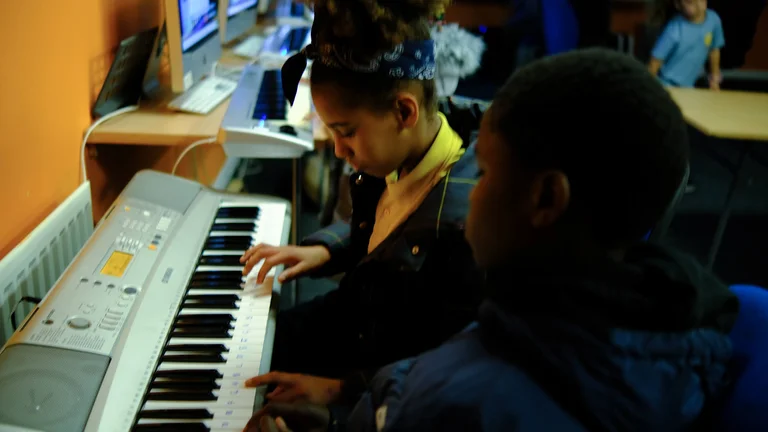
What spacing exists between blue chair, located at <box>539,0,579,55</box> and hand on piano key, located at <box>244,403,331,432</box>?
2.77m

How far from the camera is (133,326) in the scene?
1081mm

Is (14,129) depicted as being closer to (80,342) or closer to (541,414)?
(80,342)

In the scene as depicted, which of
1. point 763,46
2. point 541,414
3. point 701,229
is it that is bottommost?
point 701,229

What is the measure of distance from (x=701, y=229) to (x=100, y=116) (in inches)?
113

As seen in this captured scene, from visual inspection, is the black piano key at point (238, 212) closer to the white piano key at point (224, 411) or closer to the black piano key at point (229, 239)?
the black piano key at point (229, 239)

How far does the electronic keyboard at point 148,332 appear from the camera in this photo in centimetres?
92

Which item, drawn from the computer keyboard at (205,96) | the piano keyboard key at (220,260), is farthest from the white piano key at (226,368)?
the computer keyboard at (205,96)

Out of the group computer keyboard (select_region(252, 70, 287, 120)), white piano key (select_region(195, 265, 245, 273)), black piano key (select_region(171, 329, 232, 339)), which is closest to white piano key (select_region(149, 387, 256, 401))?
black piano key (select_region(171, 329, 232, 339))

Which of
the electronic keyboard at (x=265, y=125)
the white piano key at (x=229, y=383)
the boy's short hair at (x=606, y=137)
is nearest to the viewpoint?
the boy's short hair at (x=606, y=137)

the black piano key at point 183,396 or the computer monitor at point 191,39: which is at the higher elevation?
the computer monitor at point 191,39

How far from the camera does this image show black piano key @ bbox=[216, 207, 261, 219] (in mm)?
1531

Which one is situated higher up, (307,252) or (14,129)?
(14,129)

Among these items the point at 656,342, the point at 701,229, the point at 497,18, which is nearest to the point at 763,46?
the point at 497,18

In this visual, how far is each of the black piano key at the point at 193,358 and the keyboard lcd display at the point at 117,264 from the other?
22 centimetres
